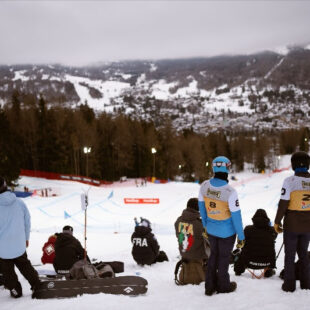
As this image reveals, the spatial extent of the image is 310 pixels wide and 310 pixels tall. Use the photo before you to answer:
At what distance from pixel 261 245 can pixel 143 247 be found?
2770mm

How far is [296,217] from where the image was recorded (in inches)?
158

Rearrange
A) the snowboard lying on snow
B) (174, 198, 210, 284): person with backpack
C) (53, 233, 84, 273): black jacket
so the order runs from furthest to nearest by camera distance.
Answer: (53, 233, 84, 273): black jacket
(174, 198, 210, 284): person with backpack
the snowboard lying on snow

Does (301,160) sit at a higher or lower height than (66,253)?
higher

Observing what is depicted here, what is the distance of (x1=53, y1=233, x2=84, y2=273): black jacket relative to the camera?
551cm

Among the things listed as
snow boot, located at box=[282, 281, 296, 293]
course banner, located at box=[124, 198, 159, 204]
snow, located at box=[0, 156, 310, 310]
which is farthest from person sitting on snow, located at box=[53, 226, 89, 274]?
course banner, located at box=[124, 198, 159, 204]

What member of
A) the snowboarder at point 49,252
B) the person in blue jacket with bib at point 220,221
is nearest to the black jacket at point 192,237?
the person in blue jacket with bib at point 220,221

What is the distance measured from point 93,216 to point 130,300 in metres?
16.0

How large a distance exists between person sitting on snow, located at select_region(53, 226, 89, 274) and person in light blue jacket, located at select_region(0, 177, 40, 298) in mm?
1035

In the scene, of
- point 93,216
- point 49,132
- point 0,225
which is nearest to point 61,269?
point 0,225

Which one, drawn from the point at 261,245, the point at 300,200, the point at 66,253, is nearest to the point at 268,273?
the point at 261,245

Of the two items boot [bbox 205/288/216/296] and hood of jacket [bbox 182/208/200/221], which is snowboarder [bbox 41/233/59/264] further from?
boot [bbox 205/288/216/296]

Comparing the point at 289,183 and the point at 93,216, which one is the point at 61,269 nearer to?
the point at 289,183

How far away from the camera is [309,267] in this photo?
4176 millimetres

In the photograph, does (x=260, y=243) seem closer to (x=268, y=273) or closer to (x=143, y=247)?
(x=268, y=273)
